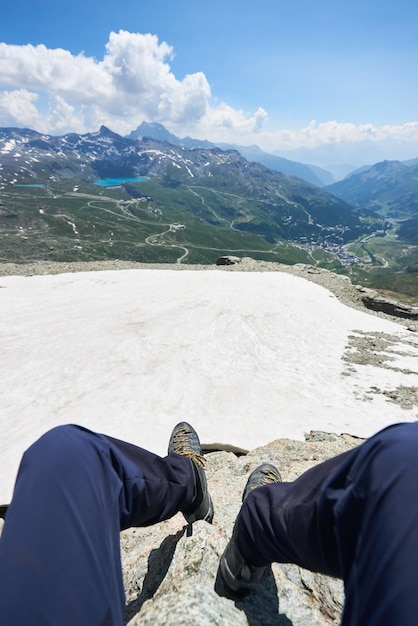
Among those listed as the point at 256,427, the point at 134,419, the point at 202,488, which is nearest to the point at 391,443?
the point at 202,488

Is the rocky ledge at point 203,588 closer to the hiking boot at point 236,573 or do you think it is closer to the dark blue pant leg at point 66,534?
the hiking boot at point 236,573

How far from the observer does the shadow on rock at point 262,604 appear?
4.16 meters

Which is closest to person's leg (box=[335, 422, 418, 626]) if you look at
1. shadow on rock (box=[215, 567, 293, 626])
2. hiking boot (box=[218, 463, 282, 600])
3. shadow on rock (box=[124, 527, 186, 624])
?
hiking boot (box=[218, 463, 282, 600])

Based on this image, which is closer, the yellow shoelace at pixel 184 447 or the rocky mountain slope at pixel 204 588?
the rocky mountain slope at pixel 204 588

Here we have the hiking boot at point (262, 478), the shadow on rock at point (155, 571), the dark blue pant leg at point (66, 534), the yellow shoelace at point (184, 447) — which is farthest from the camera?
the yellow shoelace at point (184, 447)

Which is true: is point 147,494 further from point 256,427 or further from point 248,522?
point 256,427

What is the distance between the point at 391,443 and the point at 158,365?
14672 millimetres

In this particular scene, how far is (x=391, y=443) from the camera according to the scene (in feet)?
9.12

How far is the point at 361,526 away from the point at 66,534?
92.8 inches

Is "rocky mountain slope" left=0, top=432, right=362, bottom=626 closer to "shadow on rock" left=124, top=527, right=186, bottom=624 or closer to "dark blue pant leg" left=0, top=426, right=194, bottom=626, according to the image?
"shadow on rock" left=124, top=527, right=186, bottom=624

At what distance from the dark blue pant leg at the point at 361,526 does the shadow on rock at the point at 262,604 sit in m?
0.93

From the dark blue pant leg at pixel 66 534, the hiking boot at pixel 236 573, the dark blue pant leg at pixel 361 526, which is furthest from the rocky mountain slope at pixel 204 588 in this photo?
the dark blue pant leg at pixel 66 534

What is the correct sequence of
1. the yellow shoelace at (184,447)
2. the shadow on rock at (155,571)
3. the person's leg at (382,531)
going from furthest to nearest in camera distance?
the yellow shoelace at (184,447) < the shadow on rock at (155,571) < the person's leg at (382,531)

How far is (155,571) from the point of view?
5.06 metres
